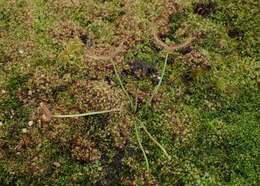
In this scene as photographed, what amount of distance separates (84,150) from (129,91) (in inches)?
29.1

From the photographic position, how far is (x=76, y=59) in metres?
4.43

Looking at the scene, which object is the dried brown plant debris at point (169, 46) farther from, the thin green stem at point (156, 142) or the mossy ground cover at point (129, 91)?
the thin green stem at point (156, 142)

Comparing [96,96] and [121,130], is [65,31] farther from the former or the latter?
[121,130]

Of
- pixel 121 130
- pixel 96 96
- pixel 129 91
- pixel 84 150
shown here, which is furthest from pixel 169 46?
pixel 84 150

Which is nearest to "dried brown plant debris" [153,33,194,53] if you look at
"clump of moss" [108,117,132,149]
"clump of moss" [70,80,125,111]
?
"clump of moss" [70,80,125,111]

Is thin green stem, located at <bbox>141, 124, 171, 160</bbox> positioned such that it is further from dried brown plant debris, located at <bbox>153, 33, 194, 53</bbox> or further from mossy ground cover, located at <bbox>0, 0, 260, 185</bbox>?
dried brown plant debris, located at <bbox>153, 33, 194, 53</bbox>

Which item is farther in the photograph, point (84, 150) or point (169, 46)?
point (169, 46)

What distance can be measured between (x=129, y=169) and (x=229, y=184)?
2.75 feet

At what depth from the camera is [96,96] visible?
13.7 ft

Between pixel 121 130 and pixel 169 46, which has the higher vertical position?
pixel 169 46

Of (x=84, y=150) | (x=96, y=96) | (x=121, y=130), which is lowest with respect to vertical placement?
(x=84, y=150)

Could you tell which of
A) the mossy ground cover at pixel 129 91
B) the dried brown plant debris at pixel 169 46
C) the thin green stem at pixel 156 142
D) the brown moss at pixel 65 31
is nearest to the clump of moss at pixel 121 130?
the mossy ground cover at pixel 129 91

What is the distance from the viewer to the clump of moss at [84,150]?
3.82m

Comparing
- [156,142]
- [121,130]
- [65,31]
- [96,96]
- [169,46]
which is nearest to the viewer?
[156,142]
